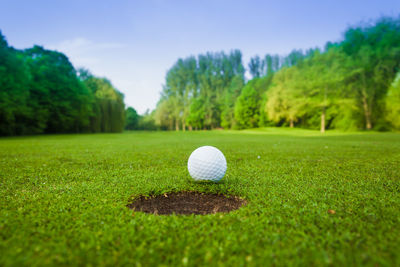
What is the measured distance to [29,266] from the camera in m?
1.43

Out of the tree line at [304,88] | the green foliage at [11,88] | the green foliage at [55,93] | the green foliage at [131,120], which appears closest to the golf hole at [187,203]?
the green foliage at [11,88]

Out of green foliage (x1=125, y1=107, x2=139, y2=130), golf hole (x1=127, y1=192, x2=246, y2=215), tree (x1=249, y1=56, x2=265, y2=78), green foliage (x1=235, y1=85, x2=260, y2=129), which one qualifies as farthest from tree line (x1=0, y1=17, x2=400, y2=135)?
golf hole (x1=127, y1=192, x2=246, y2=215)

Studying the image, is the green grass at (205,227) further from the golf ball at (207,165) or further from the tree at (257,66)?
the tree at (257,66)

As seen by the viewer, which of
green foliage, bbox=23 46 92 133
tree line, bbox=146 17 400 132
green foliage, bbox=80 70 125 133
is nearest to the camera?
green foliage, bbox=23 46 92 133

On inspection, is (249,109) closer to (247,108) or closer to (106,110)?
(247,108)

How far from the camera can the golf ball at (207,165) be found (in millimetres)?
3490

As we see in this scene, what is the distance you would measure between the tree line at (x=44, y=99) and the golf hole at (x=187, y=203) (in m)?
26.7

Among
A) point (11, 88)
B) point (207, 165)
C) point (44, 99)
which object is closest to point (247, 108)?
point (44, 99)

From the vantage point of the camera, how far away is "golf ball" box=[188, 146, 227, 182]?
3.49m

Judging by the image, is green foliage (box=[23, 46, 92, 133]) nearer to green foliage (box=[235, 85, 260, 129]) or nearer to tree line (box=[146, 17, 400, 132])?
tree line (box=[146, 17, 400, 132])

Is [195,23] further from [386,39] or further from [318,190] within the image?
[386,39]

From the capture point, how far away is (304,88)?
32.9 m

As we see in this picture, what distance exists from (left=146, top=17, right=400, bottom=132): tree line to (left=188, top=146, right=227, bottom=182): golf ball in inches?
1266

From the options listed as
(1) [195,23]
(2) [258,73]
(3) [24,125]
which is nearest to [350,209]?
(1) [195,23]
